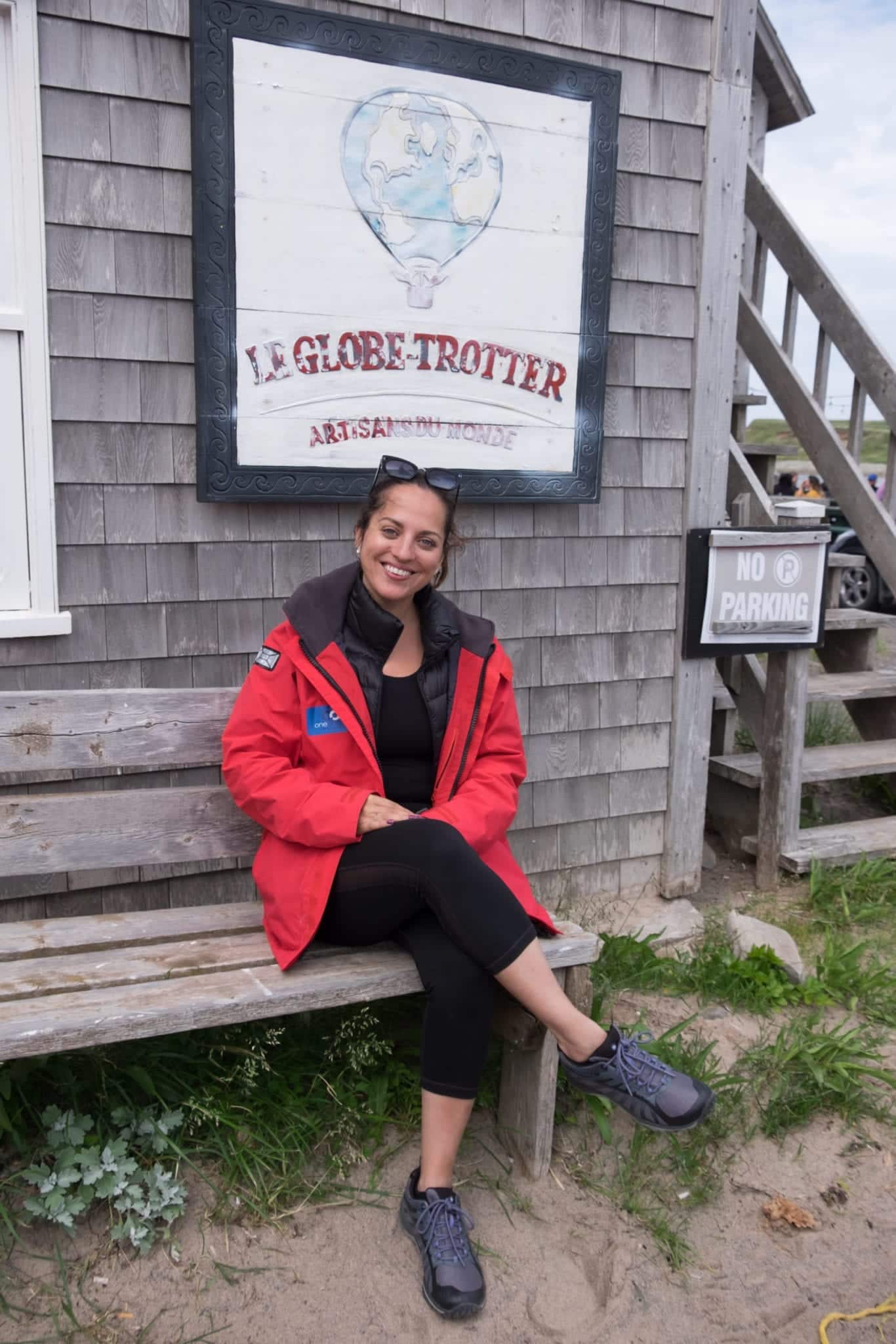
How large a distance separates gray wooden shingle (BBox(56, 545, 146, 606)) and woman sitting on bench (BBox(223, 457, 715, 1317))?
2.75 ft

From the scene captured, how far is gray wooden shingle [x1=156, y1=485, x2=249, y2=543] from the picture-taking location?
3145 mm

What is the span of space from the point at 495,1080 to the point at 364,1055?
36cm

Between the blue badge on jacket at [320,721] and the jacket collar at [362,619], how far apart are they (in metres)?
0.12

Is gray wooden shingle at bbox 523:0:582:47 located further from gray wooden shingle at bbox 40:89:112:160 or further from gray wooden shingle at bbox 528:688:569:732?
gray wooden shingle at bbox 528:688:569:732

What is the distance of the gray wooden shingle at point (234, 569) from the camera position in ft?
10.6

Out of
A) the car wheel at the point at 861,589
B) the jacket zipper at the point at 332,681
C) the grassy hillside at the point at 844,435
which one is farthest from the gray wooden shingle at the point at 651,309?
the grassy hillside at the point at 844,435

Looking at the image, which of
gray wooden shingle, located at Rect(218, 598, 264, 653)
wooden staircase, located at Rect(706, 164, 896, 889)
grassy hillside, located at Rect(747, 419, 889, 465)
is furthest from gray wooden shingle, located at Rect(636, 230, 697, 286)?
grassy hillside, located at Rect(747, 419, 889, 465)

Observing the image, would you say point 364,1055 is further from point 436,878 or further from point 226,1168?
point 436,878

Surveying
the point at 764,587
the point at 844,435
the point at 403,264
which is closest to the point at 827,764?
the point at 764,587

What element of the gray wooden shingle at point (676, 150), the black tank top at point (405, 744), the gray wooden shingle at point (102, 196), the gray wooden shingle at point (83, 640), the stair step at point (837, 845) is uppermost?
the gray wooden shingle at point (676, 150)

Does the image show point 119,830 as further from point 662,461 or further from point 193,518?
point 662,461

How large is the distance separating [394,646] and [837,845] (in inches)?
98.7

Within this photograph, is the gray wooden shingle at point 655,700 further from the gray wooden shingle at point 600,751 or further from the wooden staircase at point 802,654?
the wooden staircase at point 802,654

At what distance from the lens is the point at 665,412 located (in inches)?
151
